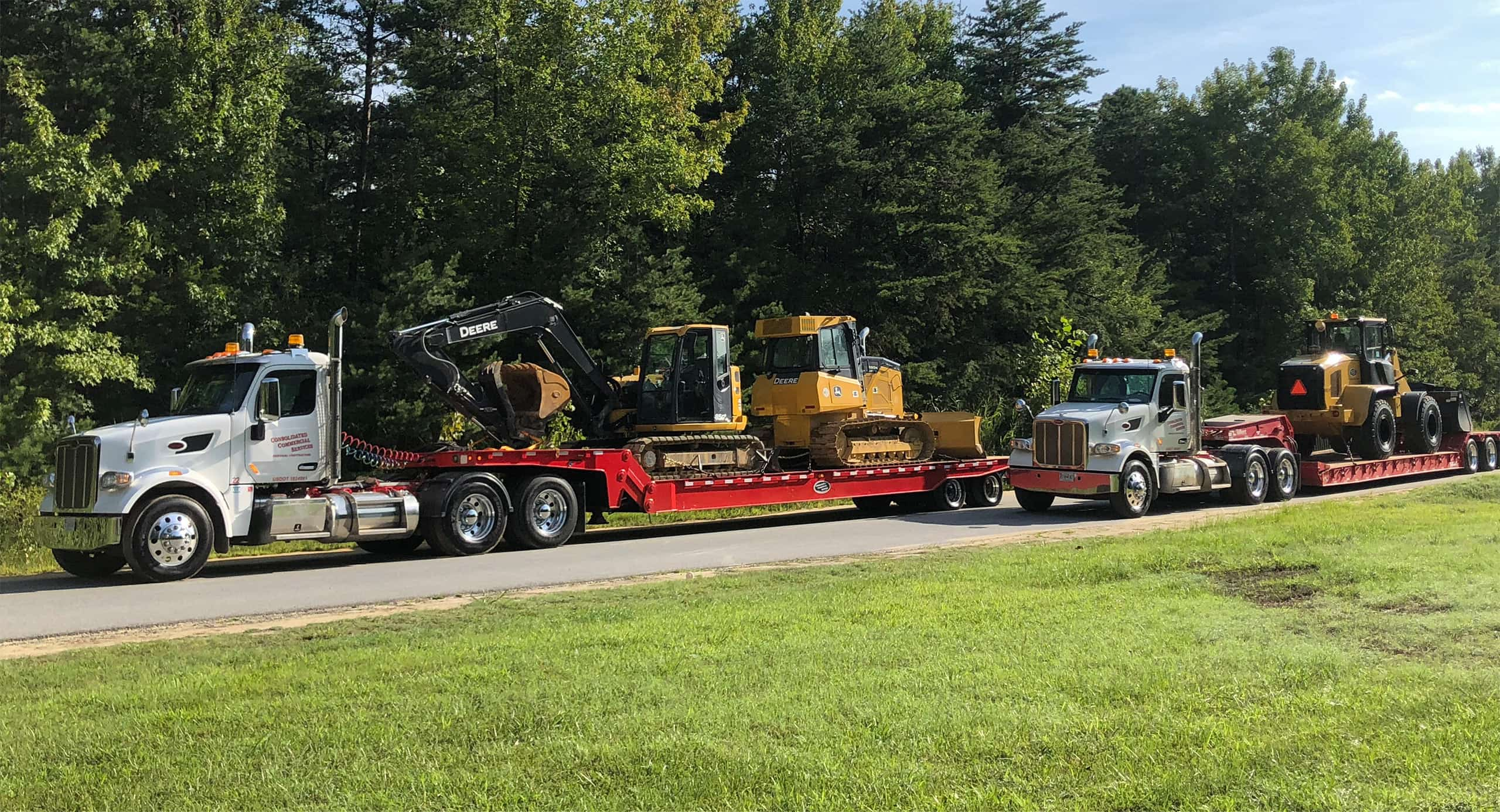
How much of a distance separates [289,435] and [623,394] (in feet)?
22.0

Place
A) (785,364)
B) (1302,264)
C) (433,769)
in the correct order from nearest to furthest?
(433,769), (785,364), (1302,264)

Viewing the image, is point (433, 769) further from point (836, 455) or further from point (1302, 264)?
point (1302, 264)

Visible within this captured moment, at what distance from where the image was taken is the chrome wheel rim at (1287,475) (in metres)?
23.0

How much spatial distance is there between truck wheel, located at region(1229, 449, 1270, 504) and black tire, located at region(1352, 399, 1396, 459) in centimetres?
447

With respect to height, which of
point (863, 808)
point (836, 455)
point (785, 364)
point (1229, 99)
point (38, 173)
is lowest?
point (863, 808)

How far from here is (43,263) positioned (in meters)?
26.1

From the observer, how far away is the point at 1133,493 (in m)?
20.4

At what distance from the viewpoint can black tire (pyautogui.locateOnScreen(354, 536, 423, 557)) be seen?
57.4 feet

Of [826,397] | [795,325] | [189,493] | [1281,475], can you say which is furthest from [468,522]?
Answer: [1281,475]

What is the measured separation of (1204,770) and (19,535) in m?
17.8

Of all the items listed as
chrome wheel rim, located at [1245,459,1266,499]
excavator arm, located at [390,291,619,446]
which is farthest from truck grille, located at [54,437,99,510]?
chrome wheel rim, located at [1245,459,1266,499]

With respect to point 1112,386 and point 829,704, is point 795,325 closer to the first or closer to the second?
point 1112,386

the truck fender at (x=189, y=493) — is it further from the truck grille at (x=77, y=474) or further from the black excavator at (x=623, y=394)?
the black excavator at (x=623, y=394)

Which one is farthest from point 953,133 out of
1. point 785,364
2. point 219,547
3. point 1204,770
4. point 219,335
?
point 1204,770
